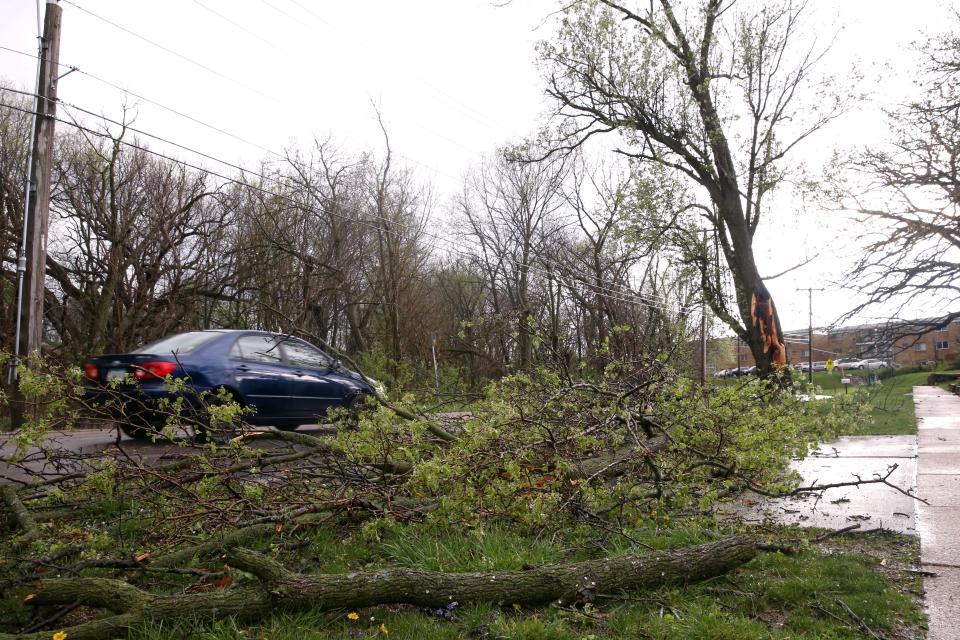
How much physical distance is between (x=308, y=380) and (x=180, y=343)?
1630 mm

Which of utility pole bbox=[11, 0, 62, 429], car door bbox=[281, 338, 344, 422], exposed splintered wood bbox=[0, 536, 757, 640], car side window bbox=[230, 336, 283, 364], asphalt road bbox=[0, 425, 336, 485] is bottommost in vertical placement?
exposed splintered wood bbox=[0, 536, 757, 640]

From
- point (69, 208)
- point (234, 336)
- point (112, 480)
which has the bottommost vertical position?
point (112, 480)

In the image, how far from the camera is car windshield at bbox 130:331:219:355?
291 inches

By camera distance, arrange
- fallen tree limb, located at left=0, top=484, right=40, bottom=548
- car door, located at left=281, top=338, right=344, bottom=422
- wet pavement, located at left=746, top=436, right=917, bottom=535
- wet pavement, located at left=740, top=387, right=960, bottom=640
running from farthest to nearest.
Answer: car door, located at left=281, top=338, right=344, bottom=422
wet pavement, located at left=746, top=436, right=917, bottom=535
fallen tree limb, located at left=0, top=484, right=40, bottom=548
wet pavement, located at left=740, top=387, right=960, bottom=640

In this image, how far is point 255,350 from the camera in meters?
8.05

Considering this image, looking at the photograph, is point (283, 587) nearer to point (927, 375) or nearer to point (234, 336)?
point (234, 336)

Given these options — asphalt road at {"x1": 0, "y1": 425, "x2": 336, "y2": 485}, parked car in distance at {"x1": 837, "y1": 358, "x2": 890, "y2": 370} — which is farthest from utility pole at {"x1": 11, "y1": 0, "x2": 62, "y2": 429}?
parked car in distance at {"x1": 837, "y1": 358, "x2": 890, "y2": 370}

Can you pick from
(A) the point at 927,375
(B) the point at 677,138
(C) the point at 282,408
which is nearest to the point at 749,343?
(B) the point at 677,138

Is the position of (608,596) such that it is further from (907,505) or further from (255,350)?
(255,350)

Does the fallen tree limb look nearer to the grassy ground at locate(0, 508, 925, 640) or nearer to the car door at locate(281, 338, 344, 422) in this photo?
the grassy ground at locate(0, 508, 925, 640)

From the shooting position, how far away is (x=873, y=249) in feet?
30.2

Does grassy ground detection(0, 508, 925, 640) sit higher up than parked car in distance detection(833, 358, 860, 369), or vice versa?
parked car in distance detection(833, 358, 860, 369)

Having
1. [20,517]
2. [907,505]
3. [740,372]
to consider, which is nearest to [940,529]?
[907,505]

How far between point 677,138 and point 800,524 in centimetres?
1403
